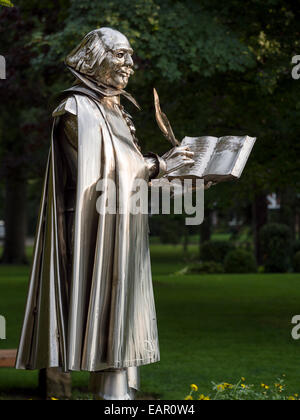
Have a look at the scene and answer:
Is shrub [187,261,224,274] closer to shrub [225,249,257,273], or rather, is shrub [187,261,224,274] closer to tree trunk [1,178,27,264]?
shrub [225,249,257,273]

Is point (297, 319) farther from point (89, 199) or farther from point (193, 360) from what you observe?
point (89, 199)

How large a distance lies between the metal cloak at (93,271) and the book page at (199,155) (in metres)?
0.21

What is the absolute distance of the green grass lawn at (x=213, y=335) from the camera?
822 cm

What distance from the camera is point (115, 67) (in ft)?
13.3

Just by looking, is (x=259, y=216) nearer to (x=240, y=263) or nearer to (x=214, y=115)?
(x=240, y=263)

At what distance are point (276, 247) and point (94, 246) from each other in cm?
1826

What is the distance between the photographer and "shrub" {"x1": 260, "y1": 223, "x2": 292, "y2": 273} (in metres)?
21.8

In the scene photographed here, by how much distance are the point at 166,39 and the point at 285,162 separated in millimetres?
2353

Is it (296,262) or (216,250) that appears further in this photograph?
(216,250)

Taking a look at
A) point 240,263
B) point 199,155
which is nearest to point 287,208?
point 240,263

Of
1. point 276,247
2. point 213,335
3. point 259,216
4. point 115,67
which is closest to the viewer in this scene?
point 115,67

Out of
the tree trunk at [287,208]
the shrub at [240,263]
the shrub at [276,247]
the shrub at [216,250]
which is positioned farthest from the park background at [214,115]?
the tree trunk at [287,208]

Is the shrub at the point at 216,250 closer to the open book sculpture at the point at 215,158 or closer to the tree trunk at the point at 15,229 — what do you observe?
the tree trunk at the point at 15,229
